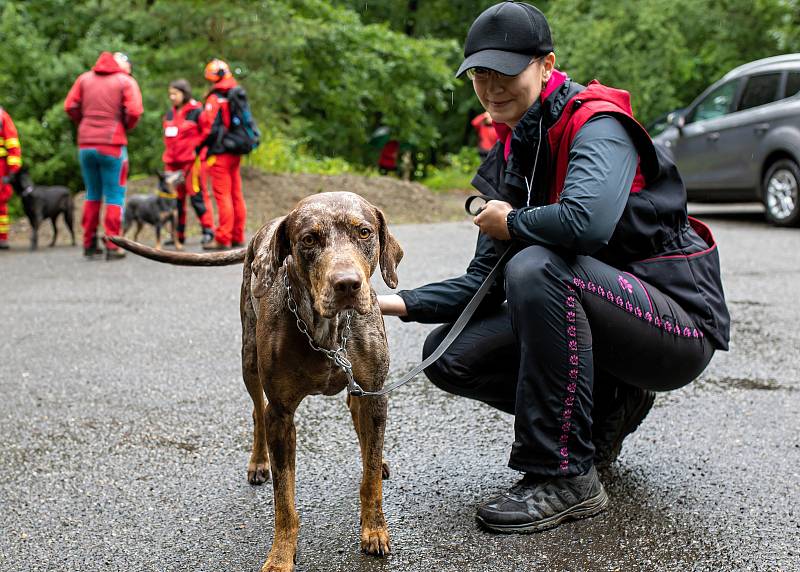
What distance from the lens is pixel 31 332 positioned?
22.0 feet

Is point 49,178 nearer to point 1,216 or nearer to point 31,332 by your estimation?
point 1,216

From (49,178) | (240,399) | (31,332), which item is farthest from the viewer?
(49,178)

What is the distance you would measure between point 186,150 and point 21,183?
2.34 m

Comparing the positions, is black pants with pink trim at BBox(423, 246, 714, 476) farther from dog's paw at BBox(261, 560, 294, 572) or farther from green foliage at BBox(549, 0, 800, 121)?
green foliage at BBox(549, 0, 800, 121)

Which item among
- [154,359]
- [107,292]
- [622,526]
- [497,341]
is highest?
[497,341]

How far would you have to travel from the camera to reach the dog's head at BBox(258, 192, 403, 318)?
8.84 ft

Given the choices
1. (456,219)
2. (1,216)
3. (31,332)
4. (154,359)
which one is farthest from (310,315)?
(456,219)

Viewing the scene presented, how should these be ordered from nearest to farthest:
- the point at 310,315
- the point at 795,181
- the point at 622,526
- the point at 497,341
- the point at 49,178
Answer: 1. the point at 310,315
2. the point at 622,526
3. the point at 497,341
4. the point at 795,181
5. the point at 49,178

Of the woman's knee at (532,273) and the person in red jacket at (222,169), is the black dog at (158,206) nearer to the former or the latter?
the person in red jacket at (222,169)

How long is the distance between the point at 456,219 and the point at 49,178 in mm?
8865

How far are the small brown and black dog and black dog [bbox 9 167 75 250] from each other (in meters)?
10.0

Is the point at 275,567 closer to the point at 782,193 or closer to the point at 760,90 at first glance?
the point at 782,193

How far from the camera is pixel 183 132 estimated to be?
39.5 ft

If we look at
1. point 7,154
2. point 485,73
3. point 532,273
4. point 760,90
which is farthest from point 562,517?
point 760,90
